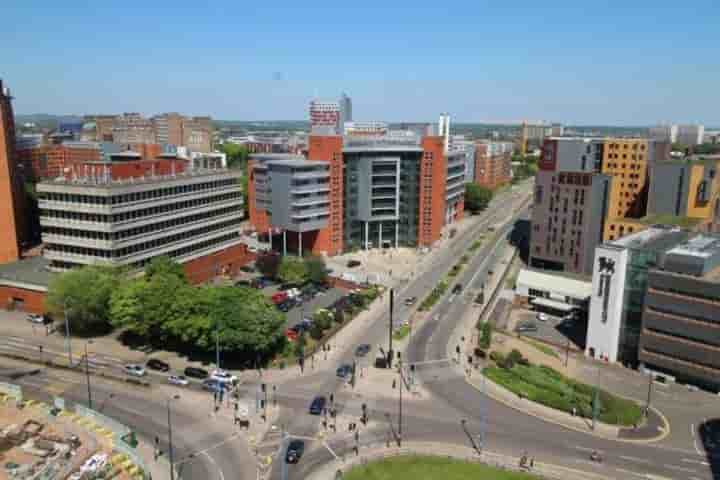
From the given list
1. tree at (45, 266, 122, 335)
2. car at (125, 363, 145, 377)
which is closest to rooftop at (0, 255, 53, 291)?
tree at (45, 266, 122, 335)

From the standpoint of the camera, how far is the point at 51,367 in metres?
72.1

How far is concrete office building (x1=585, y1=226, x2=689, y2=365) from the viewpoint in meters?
76.2

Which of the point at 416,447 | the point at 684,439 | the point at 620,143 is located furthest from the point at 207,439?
the point at 620,143

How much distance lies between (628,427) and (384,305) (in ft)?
157

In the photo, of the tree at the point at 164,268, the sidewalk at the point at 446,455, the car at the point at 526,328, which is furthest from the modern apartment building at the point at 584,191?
the tree at the point at 164,268

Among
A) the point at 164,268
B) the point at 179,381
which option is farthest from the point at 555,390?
the point at 164,268

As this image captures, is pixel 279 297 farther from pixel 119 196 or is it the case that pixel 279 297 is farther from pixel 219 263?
pixel 119 196

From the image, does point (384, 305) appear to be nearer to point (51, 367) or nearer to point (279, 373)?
point (279, 373)

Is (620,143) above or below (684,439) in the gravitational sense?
above

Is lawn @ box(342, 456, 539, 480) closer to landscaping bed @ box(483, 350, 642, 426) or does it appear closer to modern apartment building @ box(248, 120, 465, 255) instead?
landscaping bed @ box(483, 350, 642, 426)

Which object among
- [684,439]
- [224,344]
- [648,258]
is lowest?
[684,439]

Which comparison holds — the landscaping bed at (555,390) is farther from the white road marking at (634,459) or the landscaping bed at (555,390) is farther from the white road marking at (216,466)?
the white road marking at (216,466)

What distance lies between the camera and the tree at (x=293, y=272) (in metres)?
107

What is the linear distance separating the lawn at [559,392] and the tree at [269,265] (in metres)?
50.8
